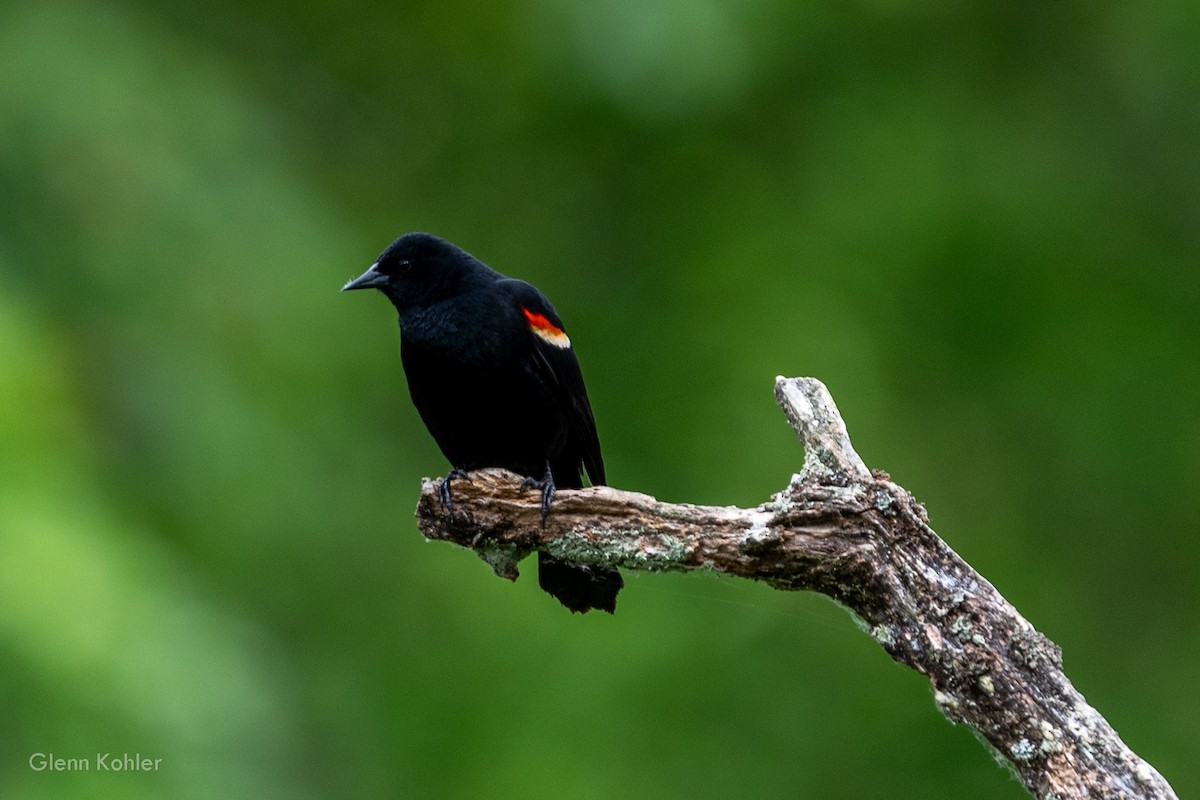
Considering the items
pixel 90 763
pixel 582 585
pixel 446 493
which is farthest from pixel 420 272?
pixel 90 763

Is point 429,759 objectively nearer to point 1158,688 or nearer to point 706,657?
point 706,657

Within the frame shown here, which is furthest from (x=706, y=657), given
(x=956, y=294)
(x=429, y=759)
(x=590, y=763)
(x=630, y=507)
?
(x=630, y=507)

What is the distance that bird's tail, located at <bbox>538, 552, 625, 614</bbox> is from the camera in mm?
4551

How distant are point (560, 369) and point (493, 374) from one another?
0.25 metres

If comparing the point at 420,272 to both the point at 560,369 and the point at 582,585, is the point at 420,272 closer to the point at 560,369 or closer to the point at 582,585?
the point at 560,369

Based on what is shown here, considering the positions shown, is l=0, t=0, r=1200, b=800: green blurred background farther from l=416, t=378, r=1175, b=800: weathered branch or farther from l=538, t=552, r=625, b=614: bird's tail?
l=416, t=378, r=1175, b=800: weathered branch

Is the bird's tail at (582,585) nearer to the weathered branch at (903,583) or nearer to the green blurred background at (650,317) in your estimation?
the weathered branch at (903,583)

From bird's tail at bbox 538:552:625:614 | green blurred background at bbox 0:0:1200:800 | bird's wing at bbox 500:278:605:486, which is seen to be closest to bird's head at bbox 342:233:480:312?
bird's wing at bbox 500:278:605:486

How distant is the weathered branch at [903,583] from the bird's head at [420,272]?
1650mm

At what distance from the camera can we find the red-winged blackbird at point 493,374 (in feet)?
15.4

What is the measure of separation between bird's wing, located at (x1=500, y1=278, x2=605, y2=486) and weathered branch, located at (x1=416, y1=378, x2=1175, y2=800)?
140cm

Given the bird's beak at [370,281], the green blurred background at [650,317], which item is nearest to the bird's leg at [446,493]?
the bird's beak at [370,281]

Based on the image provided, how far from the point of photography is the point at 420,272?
4930 millimetres

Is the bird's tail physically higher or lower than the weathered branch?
higher
